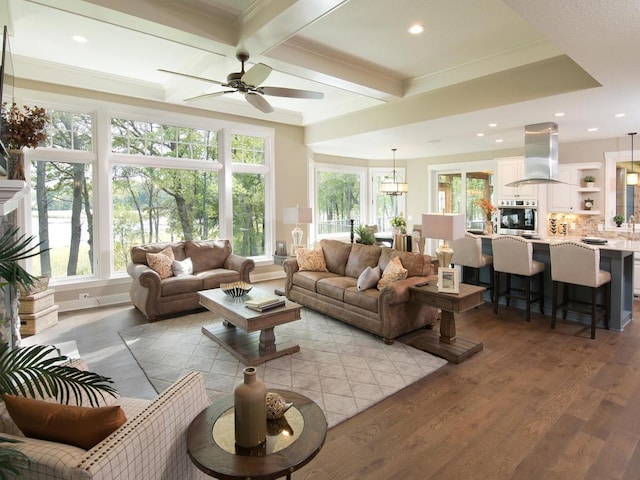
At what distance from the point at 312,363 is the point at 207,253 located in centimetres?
302

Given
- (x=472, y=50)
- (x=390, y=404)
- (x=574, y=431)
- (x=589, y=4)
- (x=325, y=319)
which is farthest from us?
(x=325, y=319)

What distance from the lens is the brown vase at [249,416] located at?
1450mm

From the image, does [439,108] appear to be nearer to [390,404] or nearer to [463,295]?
[463,295]

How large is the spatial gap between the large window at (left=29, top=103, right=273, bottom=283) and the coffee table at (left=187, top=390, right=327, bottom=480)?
186 inches

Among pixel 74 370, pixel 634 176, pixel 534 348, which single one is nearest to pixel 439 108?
pixel 534 348

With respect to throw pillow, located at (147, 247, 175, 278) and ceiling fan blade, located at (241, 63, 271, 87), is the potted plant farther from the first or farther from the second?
throw pillow, located at (147, 247, 175, 278)

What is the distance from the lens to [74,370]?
1.50 m

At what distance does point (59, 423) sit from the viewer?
123 centimetres

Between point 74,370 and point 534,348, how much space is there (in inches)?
162

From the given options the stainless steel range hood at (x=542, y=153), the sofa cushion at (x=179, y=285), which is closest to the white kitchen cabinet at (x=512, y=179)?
the stainless steel range hood at (x=542, y=153)

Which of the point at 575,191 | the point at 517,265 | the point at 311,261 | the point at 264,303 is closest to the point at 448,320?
the point at 517,265

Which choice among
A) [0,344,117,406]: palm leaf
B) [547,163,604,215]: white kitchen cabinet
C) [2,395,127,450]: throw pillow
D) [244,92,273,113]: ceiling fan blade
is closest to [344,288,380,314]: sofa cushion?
[244,92,273,113]: ceiling fan blade

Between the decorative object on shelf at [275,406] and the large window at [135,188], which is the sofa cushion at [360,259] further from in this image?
the decorative object on shelf at [275,406]

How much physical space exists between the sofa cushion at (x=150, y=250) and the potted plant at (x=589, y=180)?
7.09 meters
